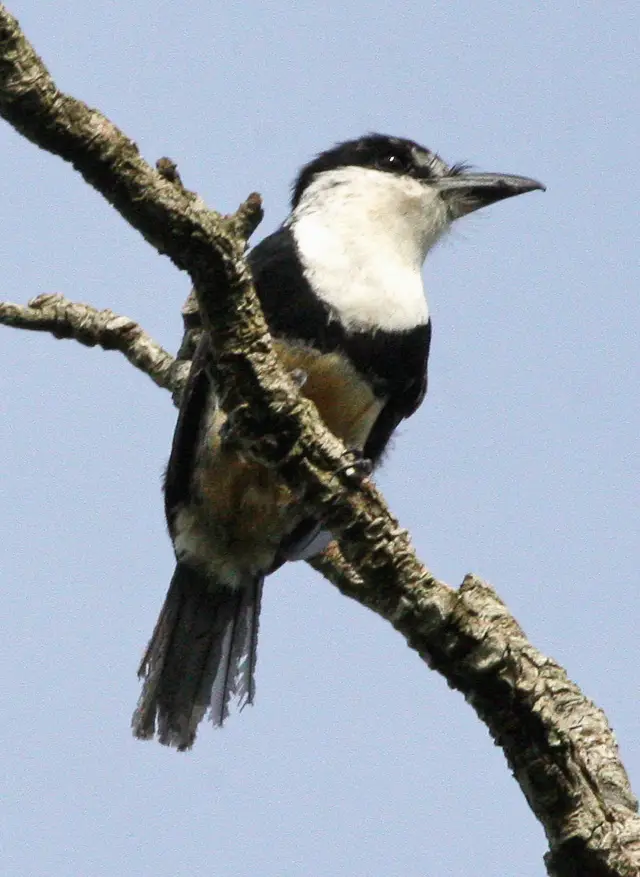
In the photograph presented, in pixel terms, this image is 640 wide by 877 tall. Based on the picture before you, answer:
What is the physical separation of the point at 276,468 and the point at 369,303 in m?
1.39

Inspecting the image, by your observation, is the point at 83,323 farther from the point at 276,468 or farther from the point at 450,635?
the point at 450,635

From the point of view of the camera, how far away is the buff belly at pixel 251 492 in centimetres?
411

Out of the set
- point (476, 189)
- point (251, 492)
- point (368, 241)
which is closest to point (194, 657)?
point (251, 492)

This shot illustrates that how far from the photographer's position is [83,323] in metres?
4.46

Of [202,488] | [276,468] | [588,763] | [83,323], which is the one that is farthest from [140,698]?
[588,763]

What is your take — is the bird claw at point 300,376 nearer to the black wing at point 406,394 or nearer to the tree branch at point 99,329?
the black wing at point 406,394

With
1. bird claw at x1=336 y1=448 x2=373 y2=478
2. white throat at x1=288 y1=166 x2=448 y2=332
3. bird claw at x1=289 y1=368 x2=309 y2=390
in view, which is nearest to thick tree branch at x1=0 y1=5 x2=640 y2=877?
bird claw at x1=336 y1=448 x2=373 y2=478

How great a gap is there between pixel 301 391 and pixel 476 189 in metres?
1.44

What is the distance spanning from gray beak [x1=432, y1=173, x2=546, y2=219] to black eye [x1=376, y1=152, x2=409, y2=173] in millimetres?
128

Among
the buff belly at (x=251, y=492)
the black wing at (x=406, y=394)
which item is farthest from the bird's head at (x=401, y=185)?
the buff belly at (x=251, y=492)

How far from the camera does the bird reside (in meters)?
4.17

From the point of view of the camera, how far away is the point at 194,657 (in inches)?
181

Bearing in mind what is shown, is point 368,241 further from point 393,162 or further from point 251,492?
point 251,492

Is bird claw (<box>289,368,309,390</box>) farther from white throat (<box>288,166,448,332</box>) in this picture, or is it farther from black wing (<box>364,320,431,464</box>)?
black wing (<box>364,320,431,464</box>)
